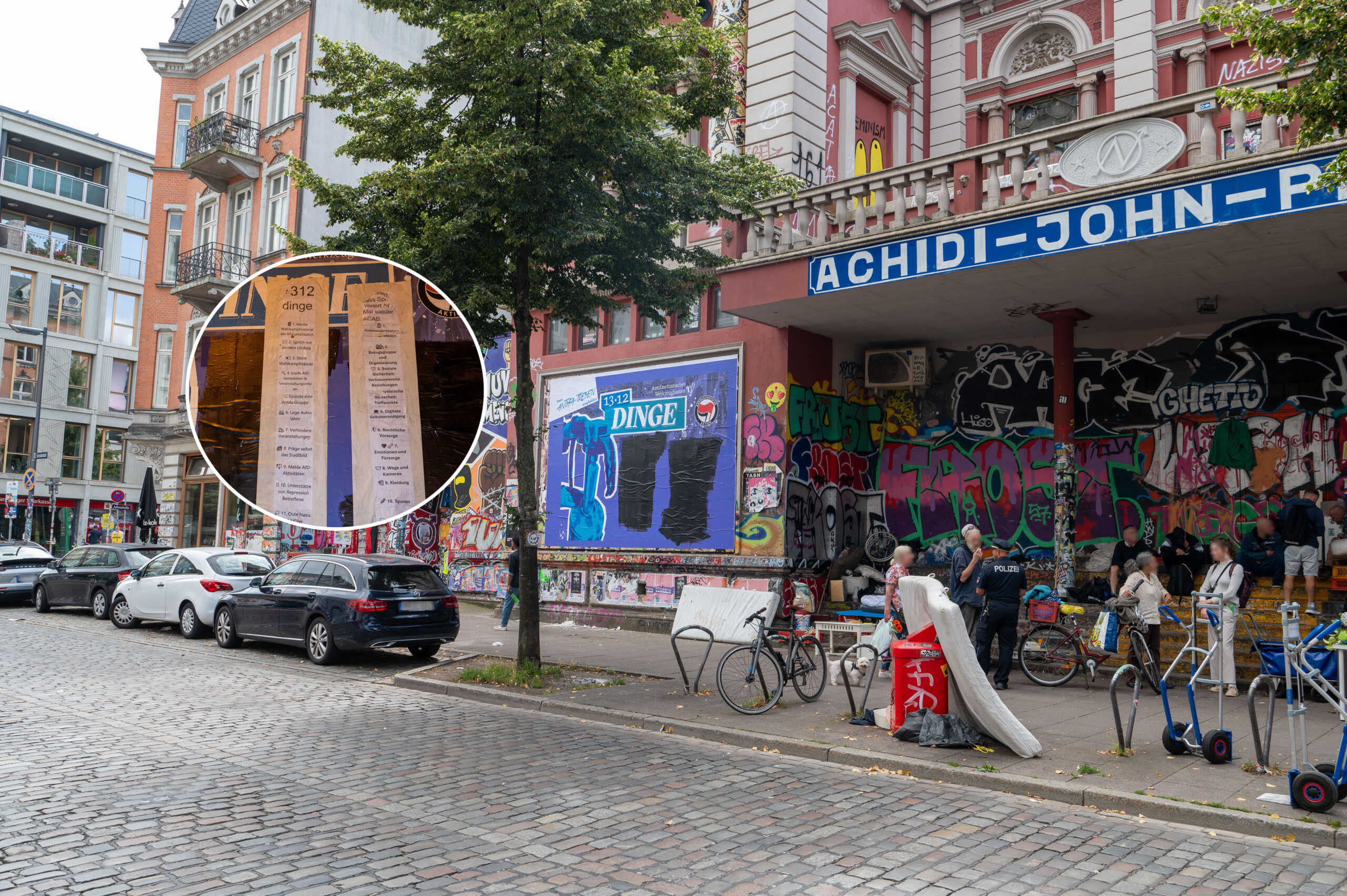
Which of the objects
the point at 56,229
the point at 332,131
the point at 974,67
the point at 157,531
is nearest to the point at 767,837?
the point at 974,67

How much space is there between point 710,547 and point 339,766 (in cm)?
1063

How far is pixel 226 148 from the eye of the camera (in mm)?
29734

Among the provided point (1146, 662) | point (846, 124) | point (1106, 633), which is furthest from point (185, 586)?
point (1146, 662)

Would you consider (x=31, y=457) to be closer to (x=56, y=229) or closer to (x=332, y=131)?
(x=56, y=229)

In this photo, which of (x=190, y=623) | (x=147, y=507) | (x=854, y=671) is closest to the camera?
(x=854, y=671)

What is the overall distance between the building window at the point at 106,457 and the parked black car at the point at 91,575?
31.5 metres

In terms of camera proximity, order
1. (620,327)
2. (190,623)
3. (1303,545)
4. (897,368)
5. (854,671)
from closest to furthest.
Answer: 1. (854,671)
2. (1303,545)
3. (190,623)
4. (897,368)
5. (620,327)

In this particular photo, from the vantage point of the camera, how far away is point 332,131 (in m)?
29.6

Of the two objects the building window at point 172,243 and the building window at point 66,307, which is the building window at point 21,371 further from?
the building window at point 172,243

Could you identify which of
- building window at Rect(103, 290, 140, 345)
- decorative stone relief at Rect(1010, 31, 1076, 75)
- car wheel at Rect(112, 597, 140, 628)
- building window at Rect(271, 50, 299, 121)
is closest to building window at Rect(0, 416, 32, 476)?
building window at Rect(103, 290, 140, 345)

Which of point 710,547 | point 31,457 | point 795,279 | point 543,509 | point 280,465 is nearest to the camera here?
point 280,465

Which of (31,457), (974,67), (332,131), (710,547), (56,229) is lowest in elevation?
(710,547)

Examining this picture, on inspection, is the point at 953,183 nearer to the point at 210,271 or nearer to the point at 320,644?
the point at 320,644

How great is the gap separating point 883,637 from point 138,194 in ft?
184
